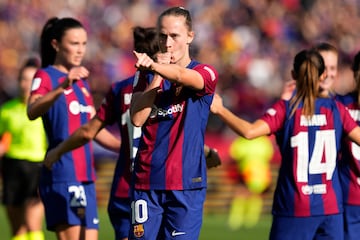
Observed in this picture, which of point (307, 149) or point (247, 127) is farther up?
point (247, 127)

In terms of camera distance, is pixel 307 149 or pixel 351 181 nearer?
pixel 307 149

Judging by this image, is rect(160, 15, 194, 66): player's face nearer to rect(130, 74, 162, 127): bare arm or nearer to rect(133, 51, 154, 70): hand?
rect(130, 74, 162, 127): bare arm

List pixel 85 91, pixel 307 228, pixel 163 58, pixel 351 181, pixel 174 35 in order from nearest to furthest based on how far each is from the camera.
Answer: pixel 163 58
pixel 174 35
pixel 307 228
pixel 351 181
pixel 85 91

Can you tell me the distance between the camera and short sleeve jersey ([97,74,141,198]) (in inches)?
308

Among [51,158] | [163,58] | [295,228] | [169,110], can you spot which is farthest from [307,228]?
[163,58]

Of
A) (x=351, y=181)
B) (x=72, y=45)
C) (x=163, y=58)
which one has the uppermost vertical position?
(x=72, y=45)

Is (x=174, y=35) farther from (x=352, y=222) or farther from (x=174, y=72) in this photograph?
(x=352, y=222)

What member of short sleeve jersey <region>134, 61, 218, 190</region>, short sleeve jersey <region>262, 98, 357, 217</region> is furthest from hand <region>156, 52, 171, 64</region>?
short sleeve jersey <region>262, 98, 357, 217</region>

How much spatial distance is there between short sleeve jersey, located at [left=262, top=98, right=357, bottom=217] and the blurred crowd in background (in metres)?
11.4

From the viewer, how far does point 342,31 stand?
2128 cm

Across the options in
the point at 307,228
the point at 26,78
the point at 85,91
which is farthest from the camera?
the point at 26,78

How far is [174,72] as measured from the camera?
6117mm

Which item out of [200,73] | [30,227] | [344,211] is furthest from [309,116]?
[30,227]

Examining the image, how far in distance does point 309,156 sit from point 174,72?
195 centimetres
